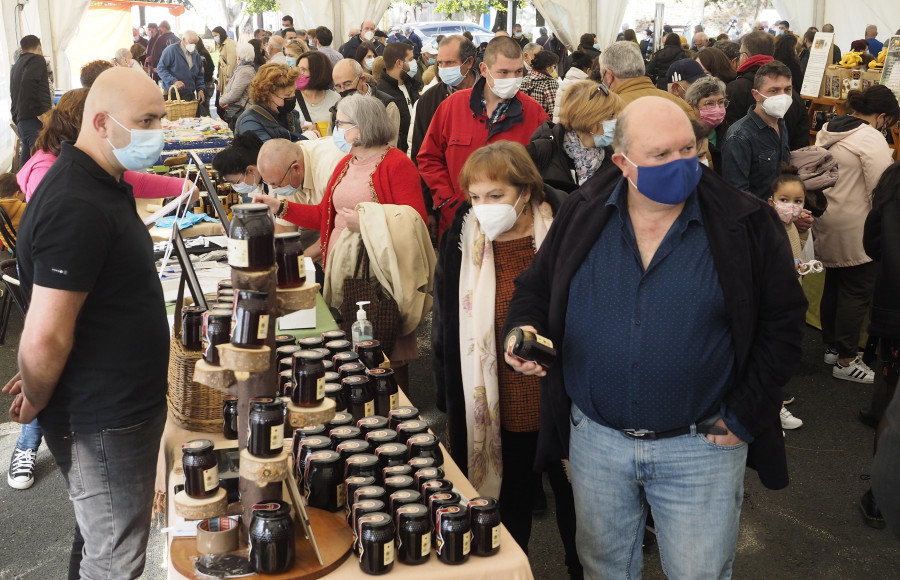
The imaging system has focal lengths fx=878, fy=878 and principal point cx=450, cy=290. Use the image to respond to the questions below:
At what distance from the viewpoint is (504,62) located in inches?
169

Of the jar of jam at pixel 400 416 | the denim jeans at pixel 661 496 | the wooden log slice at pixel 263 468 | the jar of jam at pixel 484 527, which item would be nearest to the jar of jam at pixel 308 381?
the wooden log slice at pixel 263 468

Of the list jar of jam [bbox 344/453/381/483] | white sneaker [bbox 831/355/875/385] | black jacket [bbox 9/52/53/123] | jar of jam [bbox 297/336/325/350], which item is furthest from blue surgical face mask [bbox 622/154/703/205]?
black jacket [bbox 9/52/53/123]

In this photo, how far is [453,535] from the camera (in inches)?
77.2

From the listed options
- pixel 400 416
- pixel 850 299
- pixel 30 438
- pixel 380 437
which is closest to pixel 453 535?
pixel 380 437

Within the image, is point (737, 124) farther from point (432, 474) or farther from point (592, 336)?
point (432, 474)

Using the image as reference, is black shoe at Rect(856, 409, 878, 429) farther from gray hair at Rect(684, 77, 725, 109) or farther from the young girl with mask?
the young girl with mask

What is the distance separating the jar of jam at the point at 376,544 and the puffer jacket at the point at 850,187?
12.8 ft

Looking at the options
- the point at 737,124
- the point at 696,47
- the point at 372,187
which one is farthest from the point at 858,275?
the point at 696,47

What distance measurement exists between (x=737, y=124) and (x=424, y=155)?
1683mm

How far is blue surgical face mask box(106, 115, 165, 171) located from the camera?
227 centimetres

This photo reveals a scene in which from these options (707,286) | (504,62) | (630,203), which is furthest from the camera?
(504,62)

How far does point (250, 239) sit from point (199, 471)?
57 centimetres

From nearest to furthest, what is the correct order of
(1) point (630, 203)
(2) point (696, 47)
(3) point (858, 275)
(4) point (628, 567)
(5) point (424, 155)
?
(1) point (630, 203), (4) point (628, 567), (5) point (424, 155), (3) point (858, 275), (2) point (696, 47)

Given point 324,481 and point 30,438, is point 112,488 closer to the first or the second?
point 324,481
